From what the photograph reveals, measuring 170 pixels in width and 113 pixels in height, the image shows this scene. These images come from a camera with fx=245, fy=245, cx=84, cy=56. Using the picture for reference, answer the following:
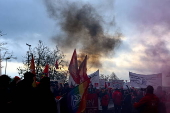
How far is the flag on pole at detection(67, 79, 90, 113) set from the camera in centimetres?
699

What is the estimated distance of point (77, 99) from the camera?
7.03 metres

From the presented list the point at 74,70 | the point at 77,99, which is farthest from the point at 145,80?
the point at 77,99

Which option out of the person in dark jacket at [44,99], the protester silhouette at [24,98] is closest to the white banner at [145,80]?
the person in dark jacket at [44,99]

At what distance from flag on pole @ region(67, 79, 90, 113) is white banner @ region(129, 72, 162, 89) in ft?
42.5

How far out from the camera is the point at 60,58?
1715 inches

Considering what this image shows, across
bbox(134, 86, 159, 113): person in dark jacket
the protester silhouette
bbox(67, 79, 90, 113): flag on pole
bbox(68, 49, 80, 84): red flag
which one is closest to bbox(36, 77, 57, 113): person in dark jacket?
the protester silhouette

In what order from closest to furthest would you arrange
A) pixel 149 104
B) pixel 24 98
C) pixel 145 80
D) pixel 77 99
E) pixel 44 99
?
pixel 24 98 → pixel 44 99 → pixel 149 104 → pixel 77 99 → pixel 145 80

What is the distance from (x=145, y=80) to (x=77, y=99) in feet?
43.4

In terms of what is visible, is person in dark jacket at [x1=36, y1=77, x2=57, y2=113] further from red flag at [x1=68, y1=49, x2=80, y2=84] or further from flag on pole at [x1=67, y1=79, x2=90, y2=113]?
red flag at [x1=68, y1=49, x2=80, y2=84]

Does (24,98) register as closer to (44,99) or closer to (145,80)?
(44,99)

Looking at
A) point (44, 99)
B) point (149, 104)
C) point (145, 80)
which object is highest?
point (145, 80)

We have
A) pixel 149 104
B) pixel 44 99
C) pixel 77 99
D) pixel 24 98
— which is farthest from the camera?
pixel 77 99

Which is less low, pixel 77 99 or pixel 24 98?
pixel 24 98

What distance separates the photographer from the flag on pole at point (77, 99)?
6995mm
